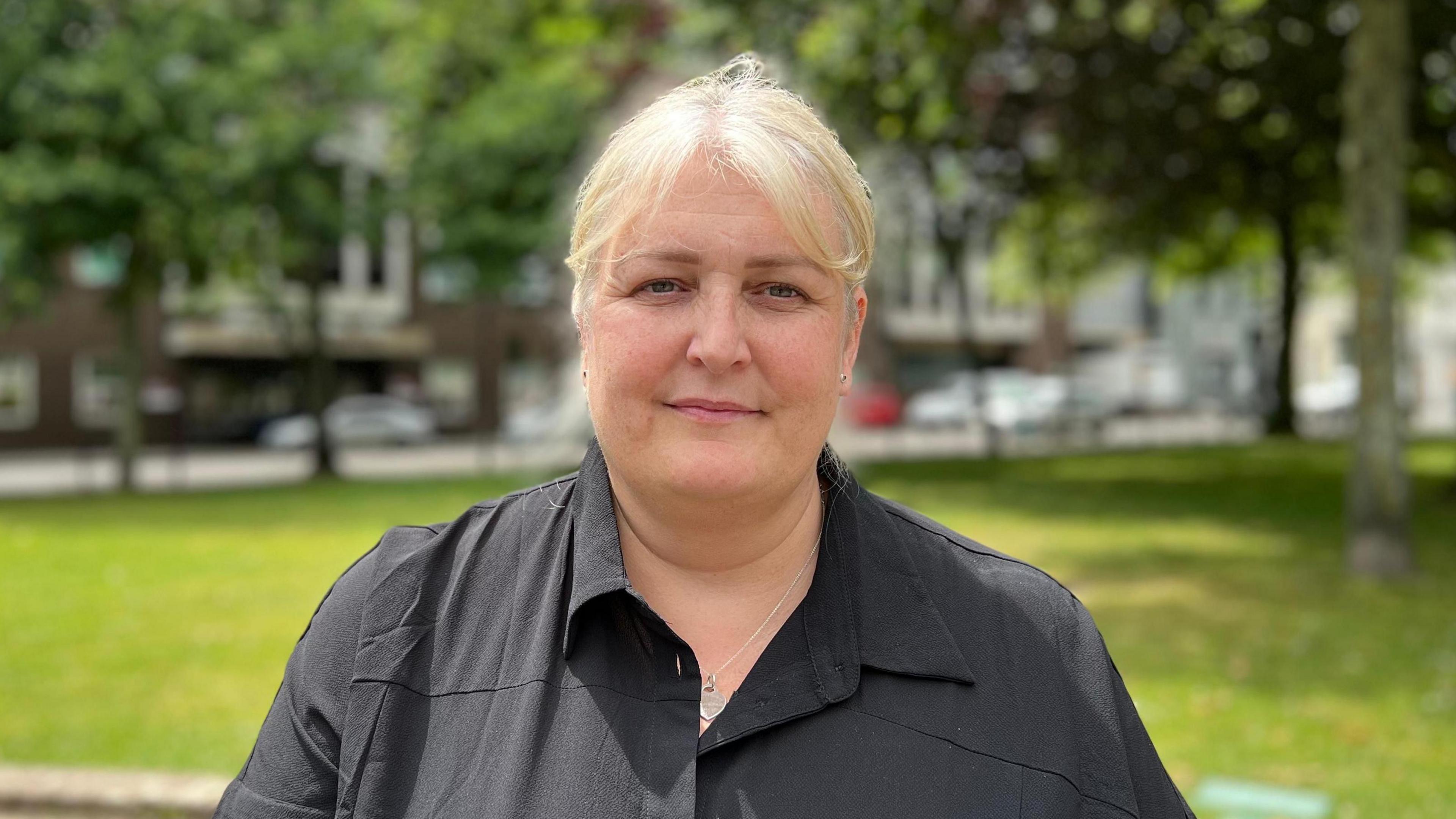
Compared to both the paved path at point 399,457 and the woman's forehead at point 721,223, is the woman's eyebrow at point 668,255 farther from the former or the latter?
the paved path at point 399,457

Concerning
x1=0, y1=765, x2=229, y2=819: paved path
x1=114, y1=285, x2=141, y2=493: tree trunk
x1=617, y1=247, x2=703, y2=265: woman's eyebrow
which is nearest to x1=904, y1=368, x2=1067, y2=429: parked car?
x1=114, y1=285, x2=141, y2=493: tree trunk

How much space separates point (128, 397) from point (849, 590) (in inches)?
905

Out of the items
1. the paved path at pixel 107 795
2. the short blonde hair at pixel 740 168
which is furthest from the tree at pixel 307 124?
the short blonde hair at pixel 740 168

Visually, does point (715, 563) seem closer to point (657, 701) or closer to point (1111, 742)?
point (657, 701)

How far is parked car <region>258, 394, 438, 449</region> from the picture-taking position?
127 ft

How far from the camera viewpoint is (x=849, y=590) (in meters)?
1.83

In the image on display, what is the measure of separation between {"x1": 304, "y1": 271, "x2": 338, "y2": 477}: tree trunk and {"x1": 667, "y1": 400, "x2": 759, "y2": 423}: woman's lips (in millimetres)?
24671

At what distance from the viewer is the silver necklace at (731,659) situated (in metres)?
1.74

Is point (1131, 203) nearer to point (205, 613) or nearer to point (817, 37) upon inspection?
point (817, 37)

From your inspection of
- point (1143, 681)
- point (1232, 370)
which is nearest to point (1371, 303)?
point (1143, 681)

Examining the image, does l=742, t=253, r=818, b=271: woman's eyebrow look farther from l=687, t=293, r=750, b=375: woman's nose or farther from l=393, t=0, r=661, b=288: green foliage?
l=393, t=0, r=661, b=288: green foliage

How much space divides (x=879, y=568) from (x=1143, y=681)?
238 inches

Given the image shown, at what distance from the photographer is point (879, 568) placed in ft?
6.10

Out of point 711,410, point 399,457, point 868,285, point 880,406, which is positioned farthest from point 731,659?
point 880,406
